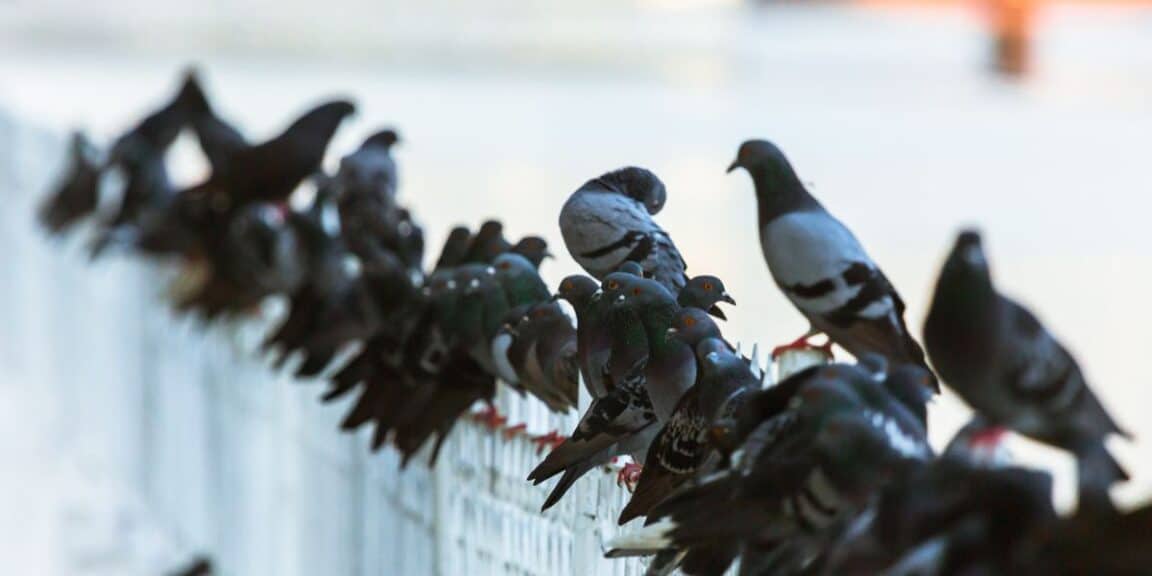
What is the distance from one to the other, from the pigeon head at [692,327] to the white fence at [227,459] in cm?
23

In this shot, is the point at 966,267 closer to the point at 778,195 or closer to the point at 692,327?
the point at 692,327

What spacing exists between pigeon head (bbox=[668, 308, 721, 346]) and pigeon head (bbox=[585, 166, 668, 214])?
0.28 m

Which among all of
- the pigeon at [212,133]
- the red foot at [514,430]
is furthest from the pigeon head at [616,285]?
the pigeon at [212,133]

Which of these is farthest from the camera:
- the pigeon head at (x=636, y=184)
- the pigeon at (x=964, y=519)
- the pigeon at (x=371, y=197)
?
the pigeon at (x=371, y=197)

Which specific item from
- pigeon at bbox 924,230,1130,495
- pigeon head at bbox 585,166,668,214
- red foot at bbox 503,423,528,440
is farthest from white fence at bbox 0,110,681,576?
pigeon at bbox 924,230,1130,495

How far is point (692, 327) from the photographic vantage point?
1.68 m

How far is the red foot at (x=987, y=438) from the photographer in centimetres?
129

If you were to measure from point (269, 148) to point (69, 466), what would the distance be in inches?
98.1

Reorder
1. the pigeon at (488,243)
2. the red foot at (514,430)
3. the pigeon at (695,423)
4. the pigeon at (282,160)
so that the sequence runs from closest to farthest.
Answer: the pigeon at (695,423) → the red foot at (514,430) → the pigeon at (488,243) → the pigeon at (282,160)

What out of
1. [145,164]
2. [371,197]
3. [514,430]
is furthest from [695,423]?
[145,164]

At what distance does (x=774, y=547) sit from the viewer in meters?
1.44

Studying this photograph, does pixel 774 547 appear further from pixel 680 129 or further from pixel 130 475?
A: pixel 680 129

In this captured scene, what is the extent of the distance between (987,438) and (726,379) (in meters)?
0.34

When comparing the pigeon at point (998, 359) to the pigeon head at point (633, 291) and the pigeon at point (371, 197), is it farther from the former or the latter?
the pigeon at point (371, 197)
